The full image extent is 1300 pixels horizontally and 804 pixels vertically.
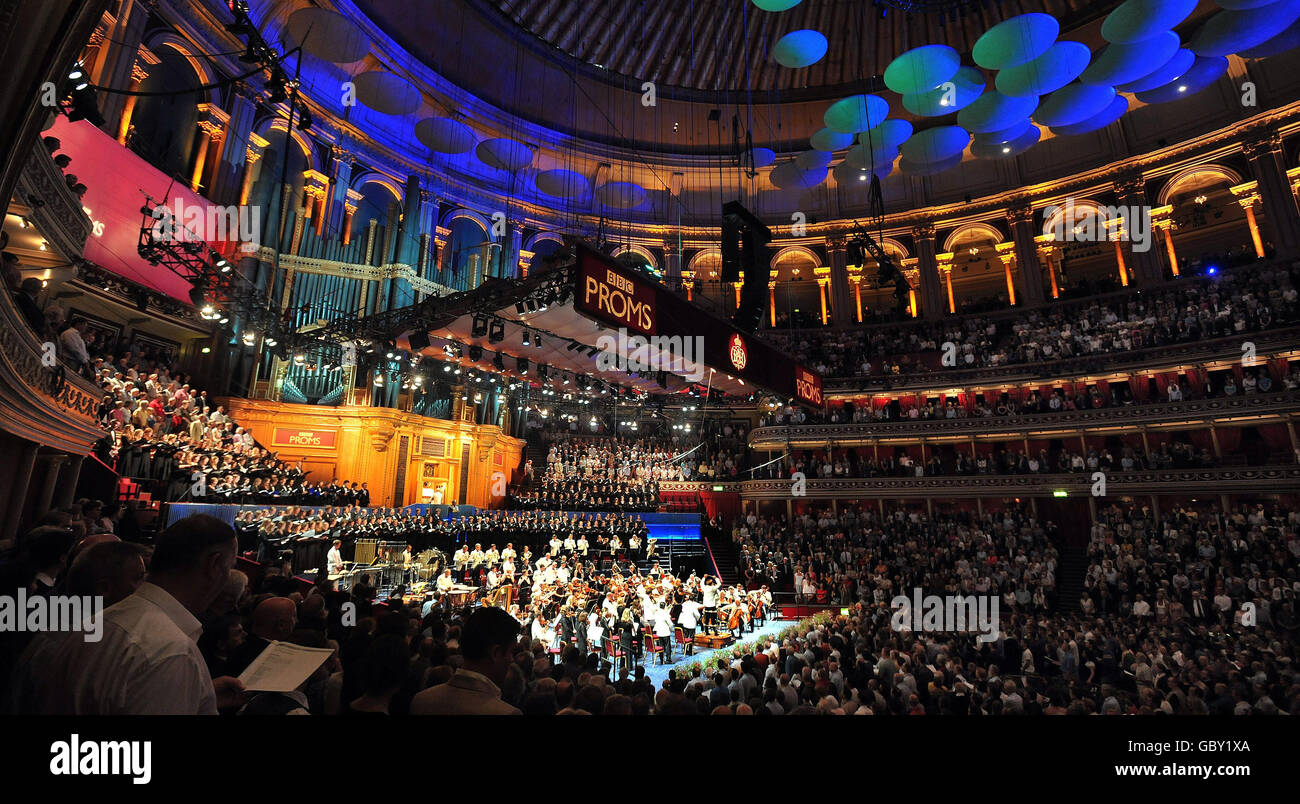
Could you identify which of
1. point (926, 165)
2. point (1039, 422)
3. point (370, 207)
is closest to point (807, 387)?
point (926, 165)

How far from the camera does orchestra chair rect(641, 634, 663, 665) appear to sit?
512 inches

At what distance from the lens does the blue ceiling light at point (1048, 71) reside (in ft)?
51.2

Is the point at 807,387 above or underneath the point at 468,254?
underneath

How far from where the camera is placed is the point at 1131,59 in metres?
15.7

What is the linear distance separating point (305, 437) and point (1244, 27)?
30.0 metres

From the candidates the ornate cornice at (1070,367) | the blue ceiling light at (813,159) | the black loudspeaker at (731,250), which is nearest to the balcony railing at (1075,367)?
the ornate cornice at (1070,367)

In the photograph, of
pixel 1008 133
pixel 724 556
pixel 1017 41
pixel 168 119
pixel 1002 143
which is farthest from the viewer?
pixel 724 556

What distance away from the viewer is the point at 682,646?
566 inches

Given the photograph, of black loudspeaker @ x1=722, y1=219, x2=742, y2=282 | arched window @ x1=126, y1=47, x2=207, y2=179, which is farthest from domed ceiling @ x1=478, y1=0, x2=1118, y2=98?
black loudspeaker @ x1=722, y1=219, x2=742, y2=282

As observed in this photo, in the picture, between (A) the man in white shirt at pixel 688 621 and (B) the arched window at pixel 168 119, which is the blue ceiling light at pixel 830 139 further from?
(B) the arched window at pixel 168 119

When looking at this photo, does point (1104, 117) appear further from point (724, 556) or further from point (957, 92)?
point (724, 556)

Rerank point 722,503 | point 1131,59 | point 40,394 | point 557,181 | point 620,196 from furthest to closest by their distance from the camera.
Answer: point 620,196
point 722,503
point 557,181
point 1131,59
point 40,394
